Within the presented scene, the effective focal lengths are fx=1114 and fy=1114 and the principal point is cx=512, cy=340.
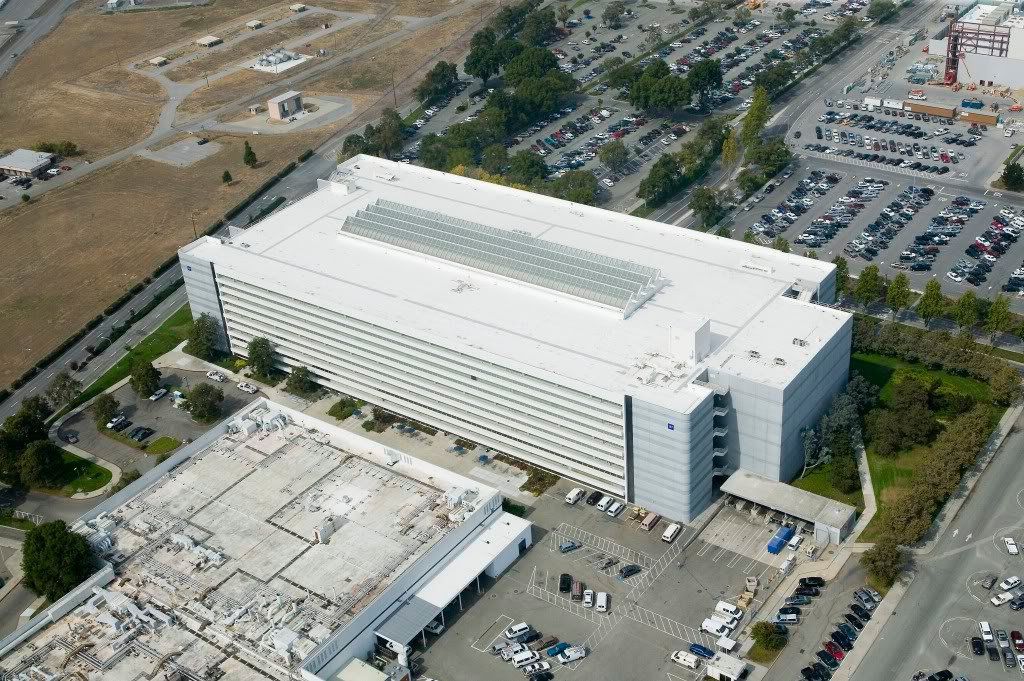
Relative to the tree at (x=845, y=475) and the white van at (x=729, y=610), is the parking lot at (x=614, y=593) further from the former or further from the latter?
the tree at (x=845, y=475)

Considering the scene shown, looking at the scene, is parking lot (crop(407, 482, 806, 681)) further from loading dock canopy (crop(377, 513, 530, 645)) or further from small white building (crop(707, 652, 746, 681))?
loading dock canopy (crop(377, 513, 530, 645))

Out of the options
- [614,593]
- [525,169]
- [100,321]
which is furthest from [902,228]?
[100,321]

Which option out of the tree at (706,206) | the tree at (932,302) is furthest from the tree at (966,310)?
the tree at (706,206)

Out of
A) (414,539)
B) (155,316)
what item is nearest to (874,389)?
(414,539)

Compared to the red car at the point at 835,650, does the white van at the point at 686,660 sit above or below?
above

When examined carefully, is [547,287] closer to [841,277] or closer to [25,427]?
[841,277]

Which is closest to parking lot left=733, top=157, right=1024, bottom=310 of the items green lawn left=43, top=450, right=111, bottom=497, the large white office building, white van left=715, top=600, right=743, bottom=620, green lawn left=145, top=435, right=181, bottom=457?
the large white office building

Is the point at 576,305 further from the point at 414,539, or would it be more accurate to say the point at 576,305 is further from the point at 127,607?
the point at 127,607
